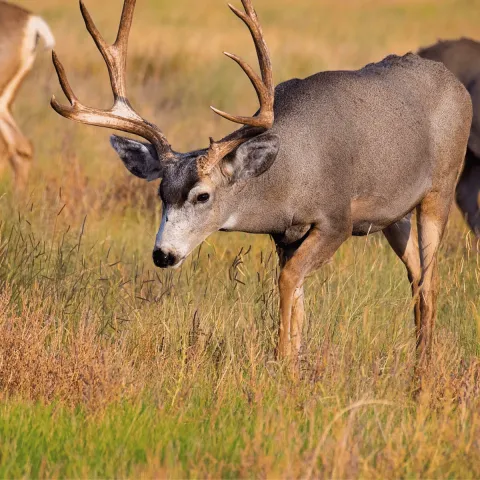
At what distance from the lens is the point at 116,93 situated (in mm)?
6242

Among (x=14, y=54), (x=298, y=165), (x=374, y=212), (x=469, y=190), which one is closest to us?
(x=298, y=165)

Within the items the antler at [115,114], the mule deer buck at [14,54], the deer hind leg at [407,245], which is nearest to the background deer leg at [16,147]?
the mule deer buck at [14,54]

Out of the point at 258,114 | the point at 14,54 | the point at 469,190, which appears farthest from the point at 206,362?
the point at 14,54

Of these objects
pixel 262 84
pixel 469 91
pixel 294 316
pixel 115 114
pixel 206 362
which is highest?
pixel 469 91

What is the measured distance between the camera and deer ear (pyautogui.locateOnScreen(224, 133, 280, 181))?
228 inches

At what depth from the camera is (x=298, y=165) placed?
5996 mm

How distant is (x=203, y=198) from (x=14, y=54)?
720 cm

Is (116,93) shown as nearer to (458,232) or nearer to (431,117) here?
(431,117)

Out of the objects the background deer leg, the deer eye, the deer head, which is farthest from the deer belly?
the background deer leg

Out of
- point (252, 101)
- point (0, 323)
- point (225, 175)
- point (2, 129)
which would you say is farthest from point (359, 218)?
point (252, 101)

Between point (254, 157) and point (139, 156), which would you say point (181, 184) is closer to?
point (254, 157)

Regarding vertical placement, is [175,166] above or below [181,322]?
above

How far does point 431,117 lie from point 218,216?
5.91 feet

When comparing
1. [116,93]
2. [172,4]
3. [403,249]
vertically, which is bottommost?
[403,249]
